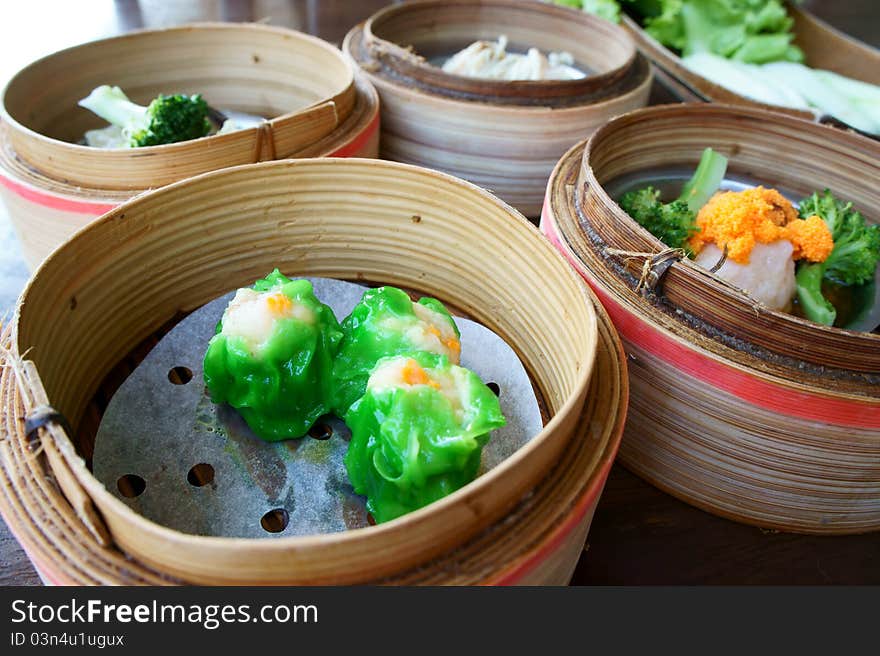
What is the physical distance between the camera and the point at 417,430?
1314 mm

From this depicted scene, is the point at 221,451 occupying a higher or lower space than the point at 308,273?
Result: lower

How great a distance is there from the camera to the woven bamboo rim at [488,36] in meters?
2.50

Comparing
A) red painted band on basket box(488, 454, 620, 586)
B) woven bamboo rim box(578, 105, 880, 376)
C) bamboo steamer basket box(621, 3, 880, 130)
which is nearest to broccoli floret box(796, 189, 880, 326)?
woven bamboo rim box(578, 105, 880, 376)

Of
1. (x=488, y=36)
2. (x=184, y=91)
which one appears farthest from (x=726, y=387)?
(x=488, y=36)

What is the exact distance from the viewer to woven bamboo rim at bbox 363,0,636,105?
2498mm

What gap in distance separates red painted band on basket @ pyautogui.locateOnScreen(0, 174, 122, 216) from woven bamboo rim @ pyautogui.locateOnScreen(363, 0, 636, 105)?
4.14 feet

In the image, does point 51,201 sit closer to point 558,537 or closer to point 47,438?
point 47,438

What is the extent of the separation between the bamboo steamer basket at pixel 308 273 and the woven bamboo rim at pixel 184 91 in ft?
0.92

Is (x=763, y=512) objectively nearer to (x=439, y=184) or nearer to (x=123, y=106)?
(x=439, y=184)

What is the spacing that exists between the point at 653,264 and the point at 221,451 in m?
1.10

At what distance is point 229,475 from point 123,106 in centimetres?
145

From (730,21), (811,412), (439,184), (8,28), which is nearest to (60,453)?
(439,184)

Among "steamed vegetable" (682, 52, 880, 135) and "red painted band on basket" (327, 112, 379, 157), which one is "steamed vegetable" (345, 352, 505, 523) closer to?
"red painted band on basket" (327, 112, 379, 157)

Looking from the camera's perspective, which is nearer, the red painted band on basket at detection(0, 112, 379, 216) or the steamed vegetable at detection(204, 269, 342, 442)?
the steamed vegetable at detection(204, 269, 342, 442)
